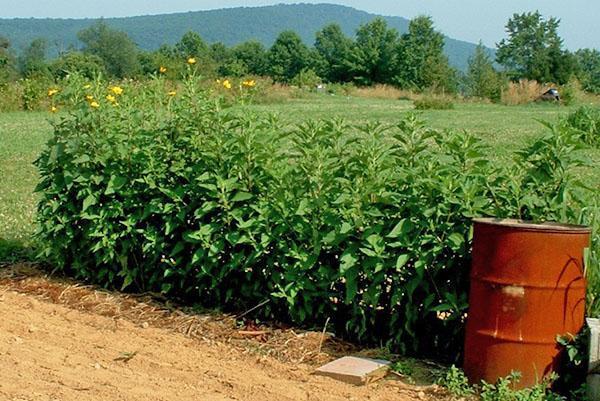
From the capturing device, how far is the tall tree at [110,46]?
149 m

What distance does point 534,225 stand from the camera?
4.96 meters

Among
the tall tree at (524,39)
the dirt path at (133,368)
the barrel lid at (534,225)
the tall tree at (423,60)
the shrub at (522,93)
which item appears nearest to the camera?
the barrel lid at (534,225)

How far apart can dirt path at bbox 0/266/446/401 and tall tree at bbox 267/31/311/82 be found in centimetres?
11911

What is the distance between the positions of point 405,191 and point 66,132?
10.2ft

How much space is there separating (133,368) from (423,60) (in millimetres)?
99848

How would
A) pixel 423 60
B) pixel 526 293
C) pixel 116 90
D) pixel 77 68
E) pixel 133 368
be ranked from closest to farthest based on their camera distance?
1. pixel 526 293
2. pixel 133 368
3. pixel 116 90
4. pixel 77 68
5. pixel 423 60

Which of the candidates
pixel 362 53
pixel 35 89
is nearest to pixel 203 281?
pixel 35 89

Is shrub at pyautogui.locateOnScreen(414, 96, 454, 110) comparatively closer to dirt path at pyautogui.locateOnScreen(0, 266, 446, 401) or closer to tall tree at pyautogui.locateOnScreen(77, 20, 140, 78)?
dirt path at pyautogui.locateOnScreen(0, 266, 446, 401)

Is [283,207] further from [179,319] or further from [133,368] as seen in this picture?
[133,368]

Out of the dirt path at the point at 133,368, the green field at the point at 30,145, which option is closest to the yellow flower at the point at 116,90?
the green field at the point at 30,145

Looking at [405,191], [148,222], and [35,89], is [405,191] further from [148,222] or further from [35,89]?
[35,89]

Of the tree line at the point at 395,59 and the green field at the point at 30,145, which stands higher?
the tree line at the point at 395,59

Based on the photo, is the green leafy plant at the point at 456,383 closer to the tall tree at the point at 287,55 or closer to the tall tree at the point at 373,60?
the tall tree at the point at 373,60

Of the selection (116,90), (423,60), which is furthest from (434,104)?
(423,60)
